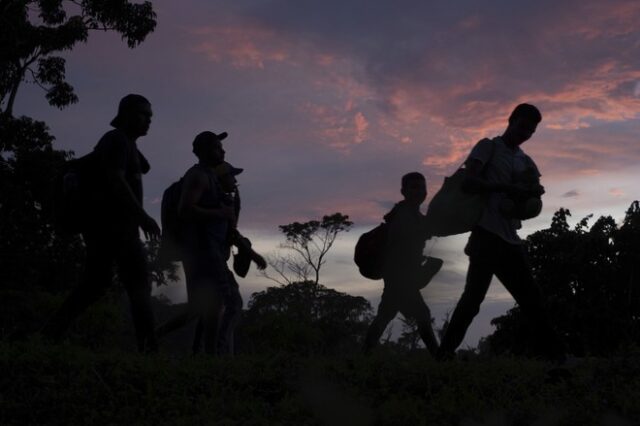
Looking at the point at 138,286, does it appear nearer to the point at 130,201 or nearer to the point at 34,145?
the point at 130,201

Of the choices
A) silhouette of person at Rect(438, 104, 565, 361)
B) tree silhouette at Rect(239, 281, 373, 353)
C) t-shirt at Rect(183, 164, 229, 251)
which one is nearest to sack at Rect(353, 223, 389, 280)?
silhouette of person at Rect(438, 104, 565, 361)

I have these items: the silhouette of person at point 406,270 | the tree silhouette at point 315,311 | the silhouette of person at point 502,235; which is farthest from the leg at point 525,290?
the tree silhouette at point 315,311

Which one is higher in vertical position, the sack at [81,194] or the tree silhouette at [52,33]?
the tree silhouette at [52,33]

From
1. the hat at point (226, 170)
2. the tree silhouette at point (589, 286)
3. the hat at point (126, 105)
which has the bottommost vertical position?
the hat at point (226, 170)

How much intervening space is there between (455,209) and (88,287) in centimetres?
285

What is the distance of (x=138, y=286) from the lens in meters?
5.84

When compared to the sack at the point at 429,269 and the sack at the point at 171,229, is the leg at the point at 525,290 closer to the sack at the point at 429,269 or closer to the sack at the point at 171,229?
the sack at the point at 429,269

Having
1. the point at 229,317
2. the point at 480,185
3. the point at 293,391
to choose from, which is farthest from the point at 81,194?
the point at 480,185

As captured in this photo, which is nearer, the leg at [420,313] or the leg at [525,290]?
the leg at [525,290]

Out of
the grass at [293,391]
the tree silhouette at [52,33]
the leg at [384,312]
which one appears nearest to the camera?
the grass at [293,391]

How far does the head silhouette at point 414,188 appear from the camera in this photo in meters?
7.37

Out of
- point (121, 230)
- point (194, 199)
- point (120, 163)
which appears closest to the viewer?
point (120, 163)

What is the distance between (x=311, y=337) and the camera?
132ft

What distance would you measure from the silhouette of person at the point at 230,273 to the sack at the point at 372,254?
1052mm
